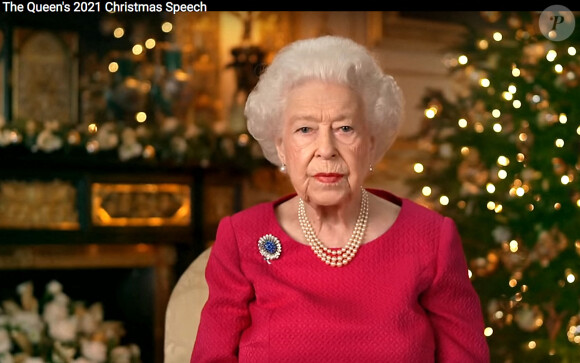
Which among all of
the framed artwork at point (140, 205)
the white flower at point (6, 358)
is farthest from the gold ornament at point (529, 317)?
the white flower at point (6, 358)

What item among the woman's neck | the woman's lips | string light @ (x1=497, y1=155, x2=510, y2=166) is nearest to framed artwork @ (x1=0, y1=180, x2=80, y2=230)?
string light @ (x1=497, y1=155, x2=510, y2=166)

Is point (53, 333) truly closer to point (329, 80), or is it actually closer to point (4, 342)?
point (4, 342)

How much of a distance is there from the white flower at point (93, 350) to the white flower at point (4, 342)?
325 millimetres

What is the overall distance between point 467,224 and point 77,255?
199 cm

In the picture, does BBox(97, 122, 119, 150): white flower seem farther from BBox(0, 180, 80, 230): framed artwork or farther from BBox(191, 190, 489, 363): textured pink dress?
BBox(191, 190, 489, 363): textured pink dress

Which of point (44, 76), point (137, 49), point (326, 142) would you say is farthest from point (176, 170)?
point (326, 142)

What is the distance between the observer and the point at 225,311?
1.90 meters

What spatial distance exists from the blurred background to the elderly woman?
7.24 ft

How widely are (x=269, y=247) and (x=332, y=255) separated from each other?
0.14 meters

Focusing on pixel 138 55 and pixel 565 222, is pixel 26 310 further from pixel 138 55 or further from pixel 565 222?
pixel 565 222

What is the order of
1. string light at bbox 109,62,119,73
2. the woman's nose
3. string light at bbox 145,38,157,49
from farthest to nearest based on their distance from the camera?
1. string light at bbox 145,38,157,49
2. string light at bbox 109,62,119,73
3. the woman's nose

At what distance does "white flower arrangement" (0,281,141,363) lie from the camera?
3912mm

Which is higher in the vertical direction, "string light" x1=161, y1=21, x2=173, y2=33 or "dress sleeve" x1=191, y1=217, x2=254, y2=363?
"string light" x1=161, y1=21, x2=173, y2=33

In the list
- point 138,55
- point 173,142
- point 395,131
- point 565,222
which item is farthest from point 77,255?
point 395,131
